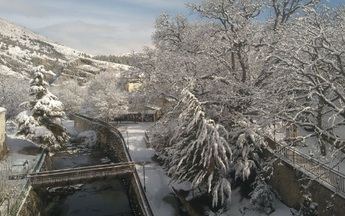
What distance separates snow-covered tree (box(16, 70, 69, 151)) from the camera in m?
41.5

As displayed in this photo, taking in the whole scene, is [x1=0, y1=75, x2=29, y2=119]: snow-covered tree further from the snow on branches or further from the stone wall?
the snow on branches

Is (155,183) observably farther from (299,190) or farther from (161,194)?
(299,190)

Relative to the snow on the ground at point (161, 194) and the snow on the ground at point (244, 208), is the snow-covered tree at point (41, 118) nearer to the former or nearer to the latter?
the snow on the ground at point (161, 194)

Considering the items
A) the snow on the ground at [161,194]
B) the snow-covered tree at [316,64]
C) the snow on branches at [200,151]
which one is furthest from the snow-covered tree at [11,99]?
the snow-covered tree at [316,64]

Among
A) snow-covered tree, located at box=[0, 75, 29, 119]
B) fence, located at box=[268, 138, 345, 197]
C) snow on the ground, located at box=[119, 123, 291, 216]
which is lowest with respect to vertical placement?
snow-covered tree, located at box=[0, 75, 29, 119]

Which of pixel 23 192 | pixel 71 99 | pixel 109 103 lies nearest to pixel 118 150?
pixel 23 192

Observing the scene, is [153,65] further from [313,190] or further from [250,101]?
[313,190]

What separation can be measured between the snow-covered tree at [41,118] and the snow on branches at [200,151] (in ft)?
64.9

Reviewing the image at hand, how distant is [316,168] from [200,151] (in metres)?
7.07

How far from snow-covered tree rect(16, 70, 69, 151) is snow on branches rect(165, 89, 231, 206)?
64.9 ft

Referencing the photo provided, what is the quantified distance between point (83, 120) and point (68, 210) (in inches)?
1359

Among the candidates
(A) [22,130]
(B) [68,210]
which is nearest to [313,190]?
(B) [68,210]

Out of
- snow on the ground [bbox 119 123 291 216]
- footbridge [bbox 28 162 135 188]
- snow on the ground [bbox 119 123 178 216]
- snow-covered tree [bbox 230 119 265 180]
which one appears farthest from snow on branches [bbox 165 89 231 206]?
footbridge [bbox 28 162 135 188]

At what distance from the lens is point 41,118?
42594 mm
